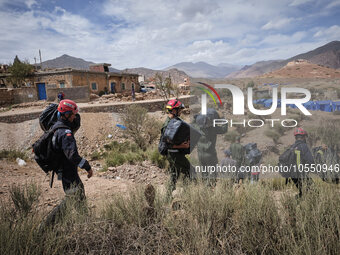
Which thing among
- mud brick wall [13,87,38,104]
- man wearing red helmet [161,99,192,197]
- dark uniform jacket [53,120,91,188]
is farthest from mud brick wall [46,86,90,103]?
man wearing red helmet [161,99,192,197]

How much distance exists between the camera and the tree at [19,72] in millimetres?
27733

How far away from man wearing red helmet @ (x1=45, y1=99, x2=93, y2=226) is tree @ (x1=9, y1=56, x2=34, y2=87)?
31030 mm

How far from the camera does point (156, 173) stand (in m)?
7.08

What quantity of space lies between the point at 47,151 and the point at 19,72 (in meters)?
31.5

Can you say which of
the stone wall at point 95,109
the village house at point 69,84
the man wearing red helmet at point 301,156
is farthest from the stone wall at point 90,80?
the man wearing red helmet at point 301,156

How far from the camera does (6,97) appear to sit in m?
22.3

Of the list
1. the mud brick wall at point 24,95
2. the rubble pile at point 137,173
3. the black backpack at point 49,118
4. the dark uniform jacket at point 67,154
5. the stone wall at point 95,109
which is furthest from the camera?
the mud brick wall at point 24,95

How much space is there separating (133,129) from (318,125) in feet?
28.1

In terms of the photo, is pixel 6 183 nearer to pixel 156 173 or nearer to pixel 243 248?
pixel 156 173

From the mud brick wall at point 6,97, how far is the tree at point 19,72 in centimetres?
628

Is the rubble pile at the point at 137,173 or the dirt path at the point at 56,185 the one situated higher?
the dirt path at the point at 56,185

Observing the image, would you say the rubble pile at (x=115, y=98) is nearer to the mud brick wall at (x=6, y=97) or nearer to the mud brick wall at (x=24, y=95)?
the mud brick wall at (x=24, y=95)

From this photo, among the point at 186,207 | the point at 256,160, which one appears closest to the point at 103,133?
the point at 256,160

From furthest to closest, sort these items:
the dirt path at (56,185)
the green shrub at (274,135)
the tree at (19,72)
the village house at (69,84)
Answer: the tree at (19,72) → the village house at (69,84) → the green shrub at (274,135) → the dirt path at (56,185)
